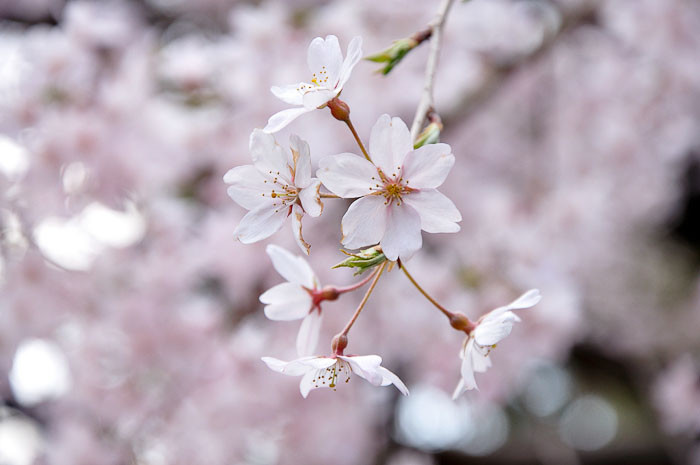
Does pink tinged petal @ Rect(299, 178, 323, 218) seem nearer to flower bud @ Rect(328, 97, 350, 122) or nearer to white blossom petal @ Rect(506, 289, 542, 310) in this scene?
flower bud @ Rect(328, 97, 350, 122)

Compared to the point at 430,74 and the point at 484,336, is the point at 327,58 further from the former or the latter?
the point at 484,336

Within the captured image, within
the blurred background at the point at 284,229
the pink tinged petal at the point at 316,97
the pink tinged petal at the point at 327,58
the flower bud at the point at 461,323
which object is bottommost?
the blurred background at the point at 284,229

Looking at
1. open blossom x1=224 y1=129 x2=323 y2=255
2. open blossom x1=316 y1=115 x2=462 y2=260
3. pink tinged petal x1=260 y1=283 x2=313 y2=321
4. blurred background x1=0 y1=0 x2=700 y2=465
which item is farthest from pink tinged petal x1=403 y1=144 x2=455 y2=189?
blurred background x1=0 y1=0 x2=700 y2=465

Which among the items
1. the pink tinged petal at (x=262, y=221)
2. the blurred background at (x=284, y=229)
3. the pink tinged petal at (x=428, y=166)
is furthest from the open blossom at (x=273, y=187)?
the blurred background at (x=284, y=229)

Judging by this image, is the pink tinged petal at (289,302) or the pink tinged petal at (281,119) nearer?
the pink tinged petal at (281,119)

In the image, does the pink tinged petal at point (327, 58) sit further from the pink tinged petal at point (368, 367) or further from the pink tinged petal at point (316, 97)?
the pink tinged petal at point (368, 367)

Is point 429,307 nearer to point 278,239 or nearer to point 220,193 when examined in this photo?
point 278,239
